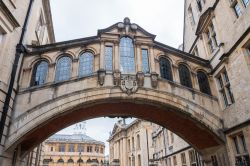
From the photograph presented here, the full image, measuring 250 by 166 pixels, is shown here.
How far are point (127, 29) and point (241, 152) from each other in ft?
28.3

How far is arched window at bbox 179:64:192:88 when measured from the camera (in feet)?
42.0

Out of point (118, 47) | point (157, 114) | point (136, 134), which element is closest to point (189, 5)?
point (118, 47)

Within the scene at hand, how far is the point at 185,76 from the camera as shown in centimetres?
1308

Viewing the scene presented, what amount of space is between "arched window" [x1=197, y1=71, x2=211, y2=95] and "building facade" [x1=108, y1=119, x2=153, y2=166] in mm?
25993

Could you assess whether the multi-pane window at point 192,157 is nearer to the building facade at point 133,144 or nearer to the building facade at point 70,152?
the building facade at point 133,144

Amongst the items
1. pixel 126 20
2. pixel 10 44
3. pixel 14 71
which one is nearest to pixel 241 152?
pixel 126 20

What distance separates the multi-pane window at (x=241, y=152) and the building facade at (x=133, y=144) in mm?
27064

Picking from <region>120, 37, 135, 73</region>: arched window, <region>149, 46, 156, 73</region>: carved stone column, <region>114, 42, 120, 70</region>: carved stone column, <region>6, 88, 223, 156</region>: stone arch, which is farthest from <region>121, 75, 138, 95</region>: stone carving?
<region>149, 46, 156, 73</region>: carved stone column

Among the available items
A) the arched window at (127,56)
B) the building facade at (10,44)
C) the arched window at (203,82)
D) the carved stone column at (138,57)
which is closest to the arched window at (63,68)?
the building facade at (10,44)

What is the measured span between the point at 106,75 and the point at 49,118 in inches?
137

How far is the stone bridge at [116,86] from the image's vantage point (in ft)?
35.5

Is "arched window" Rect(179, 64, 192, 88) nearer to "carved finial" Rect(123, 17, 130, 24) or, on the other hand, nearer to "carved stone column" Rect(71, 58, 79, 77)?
"carved finial" Rect(123, 17, 130, 24)

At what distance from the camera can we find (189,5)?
1730 cm

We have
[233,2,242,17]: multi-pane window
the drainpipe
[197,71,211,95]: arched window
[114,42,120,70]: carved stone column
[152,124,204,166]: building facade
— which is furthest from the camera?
[152,124,204,166]: building facade
